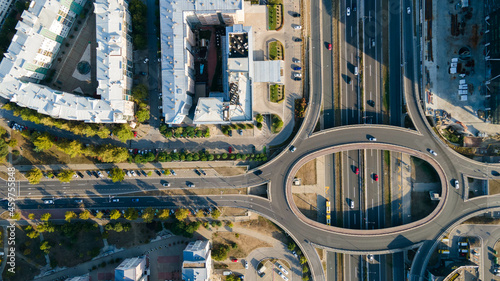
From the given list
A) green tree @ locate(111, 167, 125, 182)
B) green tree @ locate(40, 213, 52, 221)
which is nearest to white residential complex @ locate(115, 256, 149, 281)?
green tree @ locate(111, 167, 125, 182)

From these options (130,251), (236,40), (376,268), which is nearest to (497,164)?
(376,268)

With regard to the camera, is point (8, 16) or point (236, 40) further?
point (8, 16)

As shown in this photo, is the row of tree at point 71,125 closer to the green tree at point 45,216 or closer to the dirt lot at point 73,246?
the green tree at point 45,216

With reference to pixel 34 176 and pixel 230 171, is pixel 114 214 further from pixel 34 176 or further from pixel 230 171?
pixel 230 171

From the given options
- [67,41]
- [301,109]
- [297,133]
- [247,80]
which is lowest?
[297,133]

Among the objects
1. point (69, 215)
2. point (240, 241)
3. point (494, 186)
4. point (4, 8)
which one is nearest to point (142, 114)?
point (69, 215)

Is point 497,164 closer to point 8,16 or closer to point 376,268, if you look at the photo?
point 376,268

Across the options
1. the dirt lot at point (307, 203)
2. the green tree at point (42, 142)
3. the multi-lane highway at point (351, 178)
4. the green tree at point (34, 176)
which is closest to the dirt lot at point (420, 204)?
the multi-lane highway at point (351, 178)
